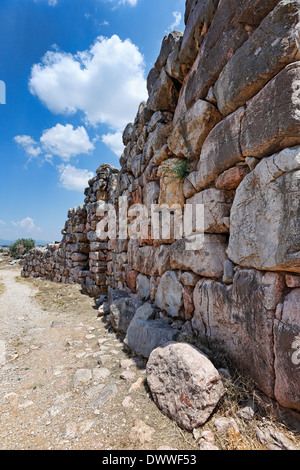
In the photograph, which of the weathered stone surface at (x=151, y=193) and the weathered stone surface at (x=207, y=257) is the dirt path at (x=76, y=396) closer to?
the weathered stone surface at (x=207, y=257)

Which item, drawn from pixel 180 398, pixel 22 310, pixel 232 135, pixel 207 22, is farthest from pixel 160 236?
pixel 22 310

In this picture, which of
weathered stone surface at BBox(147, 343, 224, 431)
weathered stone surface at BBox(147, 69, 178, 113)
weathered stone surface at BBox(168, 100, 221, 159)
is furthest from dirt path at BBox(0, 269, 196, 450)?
weathered stone surface at BBox(147, 69, 178, 113)

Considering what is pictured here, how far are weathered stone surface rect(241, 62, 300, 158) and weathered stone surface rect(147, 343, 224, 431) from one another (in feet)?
6.03

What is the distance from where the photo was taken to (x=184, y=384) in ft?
5.75

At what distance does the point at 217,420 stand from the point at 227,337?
650 mm

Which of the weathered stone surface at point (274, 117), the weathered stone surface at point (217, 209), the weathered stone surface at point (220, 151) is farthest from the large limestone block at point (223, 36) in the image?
the weathered stone surface at point (217, 209)

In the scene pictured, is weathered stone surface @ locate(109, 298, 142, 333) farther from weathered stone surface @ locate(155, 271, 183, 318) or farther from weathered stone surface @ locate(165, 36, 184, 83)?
weathered stone surface @ locate(165, 36, 184, 83)

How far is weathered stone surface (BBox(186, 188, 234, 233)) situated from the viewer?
2314mm

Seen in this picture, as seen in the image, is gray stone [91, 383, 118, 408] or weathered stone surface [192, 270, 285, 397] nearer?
weathered stone surface [192, 270, 285, 397]

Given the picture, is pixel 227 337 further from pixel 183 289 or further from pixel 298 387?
pixel 183 289

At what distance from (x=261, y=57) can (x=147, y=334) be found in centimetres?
301

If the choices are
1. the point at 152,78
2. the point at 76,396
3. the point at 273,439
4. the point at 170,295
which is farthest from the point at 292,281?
the point at 152,78

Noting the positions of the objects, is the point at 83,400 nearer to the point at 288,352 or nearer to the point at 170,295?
the point at 170,295

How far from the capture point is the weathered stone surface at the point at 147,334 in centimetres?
254
